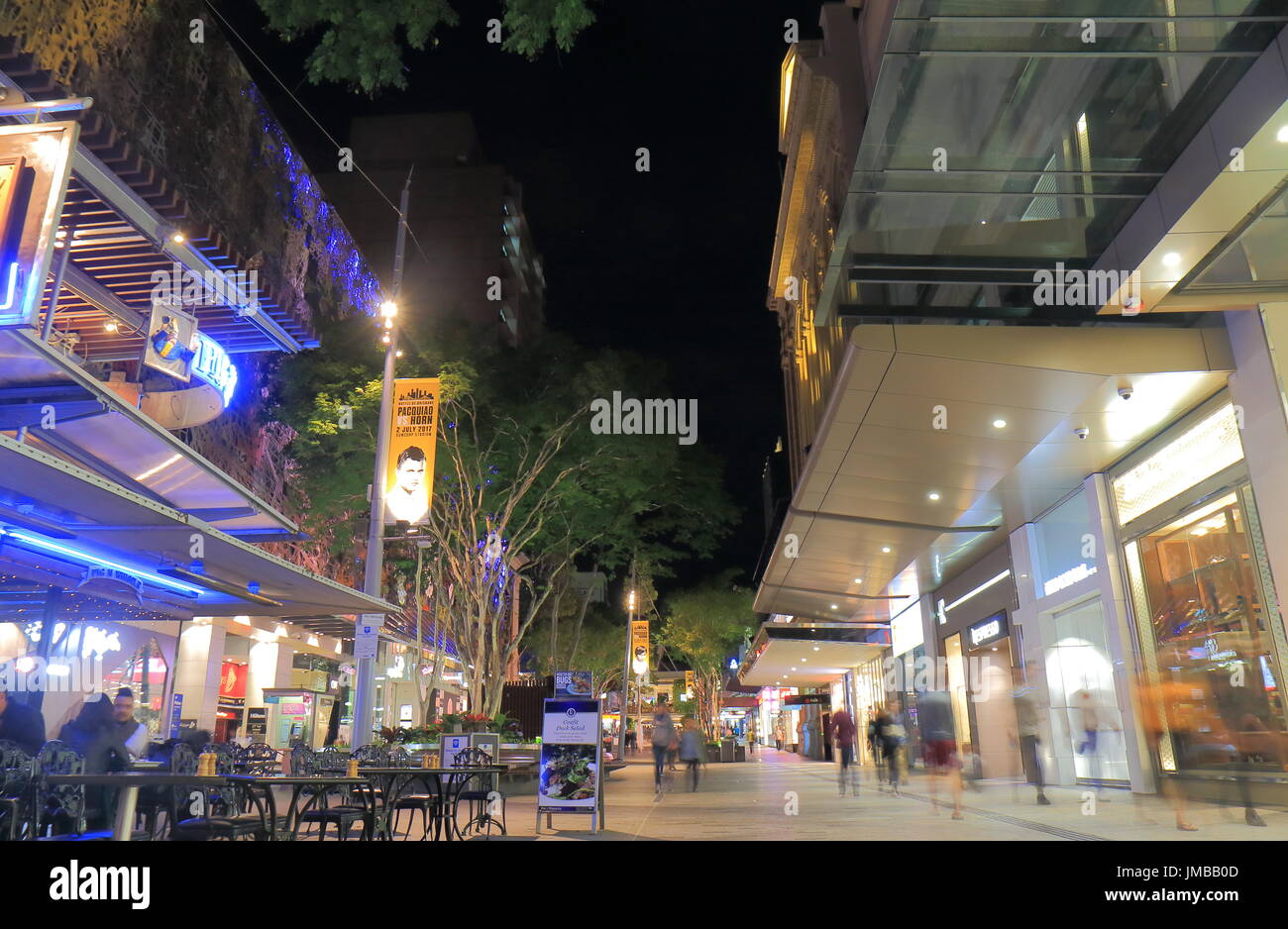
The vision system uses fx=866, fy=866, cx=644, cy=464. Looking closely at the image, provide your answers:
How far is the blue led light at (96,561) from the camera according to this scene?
733 centimetres

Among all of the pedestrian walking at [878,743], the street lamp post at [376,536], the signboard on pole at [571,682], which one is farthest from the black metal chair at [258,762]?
the pedestrian walking at [878,743]

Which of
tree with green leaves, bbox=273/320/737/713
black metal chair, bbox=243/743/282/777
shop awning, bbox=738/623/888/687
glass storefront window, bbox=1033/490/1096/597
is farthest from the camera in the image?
shop awning, bbox=738/623/888/687

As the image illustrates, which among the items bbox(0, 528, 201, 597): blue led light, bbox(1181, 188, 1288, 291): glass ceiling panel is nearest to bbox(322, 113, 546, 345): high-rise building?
bbox(0, 528, 201, 597): blue led light

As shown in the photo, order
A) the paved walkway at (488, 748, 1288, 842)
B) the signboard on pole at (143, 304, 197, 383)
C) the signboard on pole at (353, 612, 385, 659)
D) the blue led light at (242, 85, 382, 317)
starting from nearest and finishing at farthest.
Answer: the paved walkway at (488, 748, 1288, 842) → the signboard on pole at (143, 304, 197, 383) → the signboard on pole at (353, 612, 385, 659) → the blue led light at (242, 85, 382, 317)

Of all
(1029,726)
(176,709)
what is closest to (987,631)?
(1029,726)

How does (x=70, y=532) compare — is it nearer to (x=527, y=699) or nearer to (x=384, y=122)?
(x=527, y=699)

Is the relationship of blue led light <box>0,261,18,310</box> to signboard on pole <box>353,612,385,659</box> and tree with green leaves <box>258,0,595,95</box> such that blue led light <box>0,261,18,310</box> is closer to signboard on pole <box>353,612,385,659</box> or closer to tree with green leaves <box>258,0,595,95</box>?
tree with green leaves <box>258,0,595,95</box>

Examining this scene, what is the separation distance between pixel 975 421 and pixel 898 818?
5020 mm

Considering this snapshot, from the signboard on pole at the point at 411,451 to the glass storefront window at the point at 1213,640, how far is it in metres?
10.5

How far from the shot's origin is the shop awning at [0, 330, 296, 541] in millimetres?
7578

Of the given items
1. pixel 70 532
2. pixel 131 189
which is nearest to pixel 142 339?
pixel 131 189

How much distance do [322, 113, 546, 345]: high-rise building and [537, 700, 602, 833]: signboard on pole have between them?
159ft

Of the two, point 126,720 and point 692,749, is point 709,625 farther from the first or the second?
point 126,720
